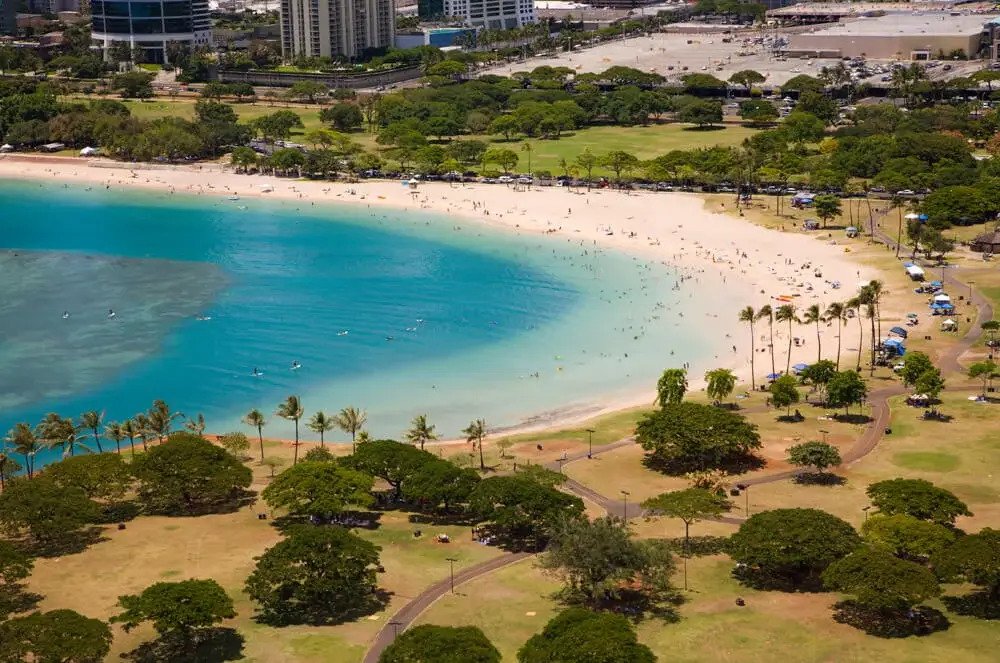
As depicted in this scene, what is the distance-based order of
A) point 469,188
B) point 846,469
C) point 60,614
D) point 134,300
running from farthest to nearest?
point 469,188, point 134,300, point 846,469, point 60,614

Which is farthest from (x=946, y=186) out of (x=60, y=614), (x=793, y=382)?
(x=60, y=614)

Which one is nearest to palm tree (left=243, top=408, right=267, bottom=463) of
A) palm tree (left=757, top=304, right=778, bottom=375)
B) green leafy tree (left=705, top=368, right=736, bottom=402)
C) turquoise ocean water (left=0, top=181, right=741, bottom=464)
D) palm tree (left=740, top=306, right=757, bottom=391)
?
turquoise ocean water (left=0, top=181, right=741, bottom=464)

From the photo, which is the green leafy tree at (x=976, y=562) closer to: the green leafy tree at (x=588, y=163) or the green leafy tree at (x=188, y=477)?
the green leafy tree at (x=188, y=477)

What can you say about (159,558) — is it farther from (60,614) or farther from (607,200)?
(607,200)

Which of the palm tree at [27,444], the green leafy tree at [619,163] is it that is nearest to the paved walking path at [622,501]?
the palm tree at [27,444]

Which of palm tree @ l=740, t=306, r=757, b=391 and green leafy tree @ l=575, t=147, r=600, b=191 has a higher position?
green leafy tree @ l=575, t=147, r=600, b=191

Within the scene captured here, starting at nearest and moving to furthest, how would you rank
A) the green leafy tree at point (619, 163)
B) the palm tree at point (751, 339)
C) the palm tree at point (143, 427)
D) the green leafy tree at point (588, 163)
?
the palm tree at point (143, 427)
the palm tree at point (751, 339)
the green leafy tree at point (619, 163)
the green leafy tree at point (588, 163)

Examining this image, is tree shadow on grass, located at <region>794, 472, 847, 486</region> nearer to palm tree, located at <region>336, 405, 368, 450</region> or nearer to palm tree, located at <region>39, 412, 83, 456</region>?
palm tree, located at <region>336, 405, 368, 450</region>
